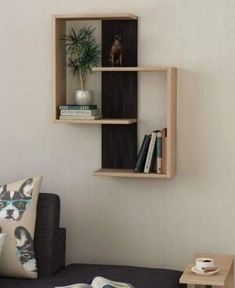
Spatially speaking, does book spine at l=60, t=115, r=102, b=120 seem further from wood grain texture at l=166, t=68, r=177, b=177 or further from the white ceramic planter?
wood grain texture at l=166, t=68, r=177, b=177

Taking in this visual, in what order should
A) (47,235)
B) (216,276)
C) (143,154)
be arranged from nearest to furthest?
(216,276), (47,235), (143,154)

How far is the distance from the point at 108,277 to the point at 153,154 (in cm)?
70

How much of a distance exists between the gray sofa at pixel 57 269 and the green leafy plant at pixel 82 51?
0.72m

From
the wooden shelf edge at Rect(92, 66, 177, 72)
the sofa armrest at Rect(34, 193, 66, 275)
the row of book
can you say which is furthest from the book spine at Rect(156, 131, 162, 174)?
the sofa armrest at Rect(34, 193, 66, 275)

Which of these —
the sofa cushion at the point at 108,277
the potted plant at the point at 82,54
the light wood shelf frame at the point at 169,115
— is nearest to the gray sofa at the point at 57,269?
the sofa cushion at the point at 108,277

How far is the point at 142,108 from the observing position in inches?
158

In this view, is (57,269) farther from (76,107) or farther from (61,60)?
(61,60)

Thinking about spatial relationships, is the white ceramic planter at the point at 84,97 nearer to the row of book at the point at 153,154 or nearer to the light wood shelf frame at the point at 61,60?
the light wood shelf frame at the point at 61,60

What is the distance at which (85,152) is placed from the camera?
412 cm

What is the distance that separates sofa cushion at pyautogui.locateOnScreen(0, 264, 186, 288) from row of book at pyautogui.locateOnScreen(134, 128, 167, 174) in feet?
1.75

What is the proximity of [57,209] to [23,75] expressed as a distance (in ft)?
2.78

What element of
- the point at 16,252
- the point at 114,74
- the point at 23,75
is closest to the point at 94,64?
the point at 114,74

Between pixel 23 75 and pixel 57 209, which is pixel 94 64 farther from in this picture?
pixel 57 209

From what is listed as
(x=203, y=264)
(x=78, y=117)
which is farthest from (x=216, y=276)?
(x=78, y=117)
